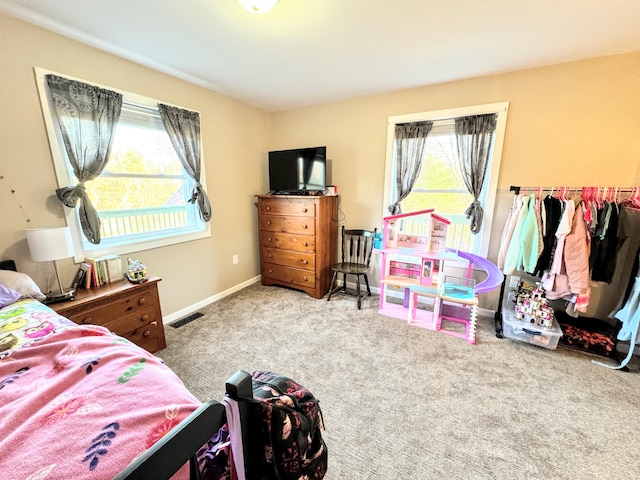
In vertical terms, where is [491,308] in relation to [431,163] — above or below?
below

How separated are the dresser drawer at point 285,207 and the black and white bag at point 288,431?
7.72ft

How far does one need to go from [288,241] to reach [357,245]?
2.96 feet

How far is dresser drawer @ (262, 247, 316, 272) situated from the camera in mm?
3236

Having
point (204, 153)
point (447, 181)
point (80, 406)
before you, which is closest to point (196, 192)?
point (204, 153)

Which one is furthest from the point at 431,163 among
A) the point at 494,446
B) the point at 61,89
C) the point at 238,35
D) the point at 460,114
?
the point at 61,89

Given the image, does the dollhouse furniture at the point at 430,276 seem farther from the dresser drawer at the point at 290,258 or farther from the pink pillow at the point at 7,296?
the pink pillow at the point at 7,296

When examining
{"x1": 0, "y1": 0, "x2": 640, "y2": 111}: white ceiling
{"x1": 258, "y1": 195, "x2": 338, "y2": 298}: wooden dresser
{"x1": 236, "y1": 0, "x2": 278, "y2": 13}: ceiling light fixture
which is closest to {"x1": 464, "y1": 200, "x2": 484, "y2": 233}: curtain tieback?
{"x1": 0, "y1": 0, "x2": 640, "y2": 111}: white ceiling

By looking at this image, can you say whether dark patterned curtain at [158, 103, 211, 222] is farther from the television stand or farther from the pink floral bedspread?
the pink floral bedspread

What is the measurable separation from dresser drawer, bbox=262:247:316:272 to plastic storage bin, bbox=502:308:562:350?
6.71 feet

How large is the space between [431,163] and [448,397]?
7.63ft

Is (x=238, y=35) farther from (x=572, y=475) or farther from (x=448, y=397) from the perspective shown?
(x=572, y=475)

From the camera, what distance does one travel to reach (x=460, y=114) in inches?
105

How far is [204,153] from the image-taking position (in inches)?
114

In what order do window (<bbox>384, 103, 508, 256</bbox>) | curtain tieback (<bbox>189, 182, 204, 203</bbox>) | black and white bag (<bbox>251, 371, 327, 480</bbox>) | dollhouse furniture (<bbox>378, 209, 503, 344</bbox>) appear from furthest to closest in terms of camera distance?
1. curtain tieback (<bbox>189, 182, 204, 203</bbox>)
2. window (<bbox>384, 103, 508, 256</bbox>)
3. dollhouse furniture (<bbox>378, 209, 503, 344</bbox>)
4. black and white bag (<bbox>251, 371, 327, 480</bbox>)
